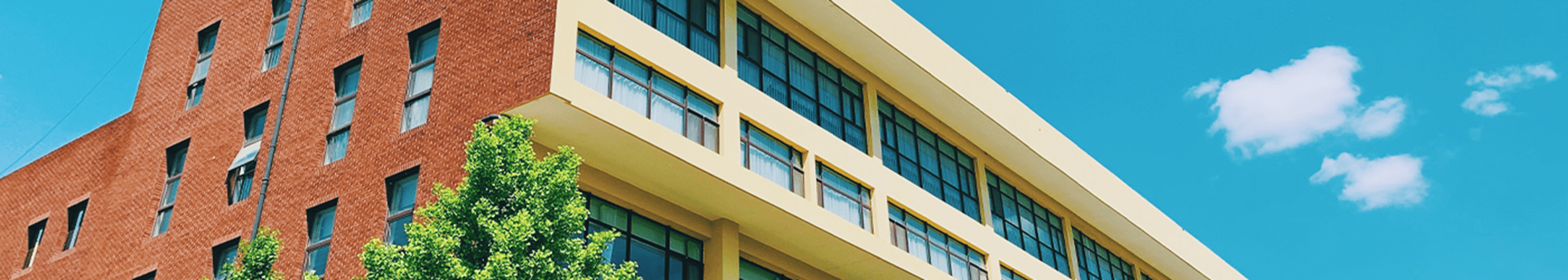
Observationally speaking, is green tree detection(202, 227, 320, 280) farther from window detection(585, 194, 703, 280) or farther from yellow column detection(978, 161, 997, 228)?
yellow column detection(978, 161, 997, 228)

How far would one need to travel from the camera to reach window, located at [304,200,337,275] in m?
19.8

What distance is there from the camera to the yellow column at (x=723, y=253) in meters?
20.6

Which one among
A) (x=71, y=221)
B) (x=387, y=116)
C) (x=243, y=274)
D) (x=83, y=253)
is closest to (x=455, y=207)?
(x=243, y=274)

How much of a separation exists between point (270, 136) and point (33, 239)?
9.12m

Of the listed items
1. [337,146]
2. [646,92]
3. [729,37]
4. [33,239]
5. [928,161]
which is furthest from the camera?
[928,161]

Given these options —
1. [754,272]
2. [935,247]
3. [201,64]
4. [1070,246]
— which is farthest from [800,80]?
[201,64]

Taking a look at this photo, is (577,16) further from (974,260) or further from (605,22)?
(974,260)

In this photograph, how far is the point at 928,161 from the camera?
90.3 feet

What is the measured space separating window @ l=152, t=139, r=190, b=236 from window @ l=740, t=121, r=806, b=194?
418 inches

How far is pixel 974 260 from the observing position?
2700cm

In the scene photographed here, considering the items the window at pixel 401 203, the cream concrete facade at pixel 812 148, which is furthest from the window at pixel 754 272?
the window at pixel 401 203

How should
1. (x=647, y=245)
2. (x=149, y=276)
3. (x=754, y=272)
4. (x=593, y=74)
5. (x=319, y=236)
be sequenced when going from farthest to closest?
(x=149, y=276), (x=754, y=272), (x=319, y=236), (x=647, y=245), (x=593, y=74)

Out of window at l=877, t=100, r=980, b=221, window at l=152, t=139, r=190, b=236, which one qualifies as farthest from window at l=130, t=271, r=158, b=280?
window at l=877, t=100, r=980, b=221

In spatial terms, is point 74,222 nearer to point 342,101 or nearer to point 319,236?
point 342,101
